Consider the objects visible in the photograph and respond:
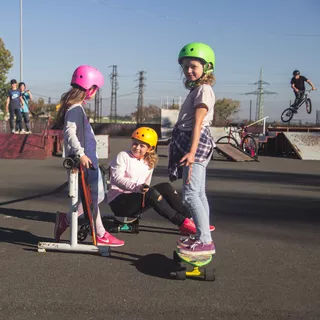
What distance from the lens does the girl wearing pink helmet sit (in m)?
4.03

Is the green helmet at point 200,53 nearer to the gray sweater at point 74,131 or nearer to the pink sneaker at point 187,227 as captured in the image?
the gray sweater at point 74,131

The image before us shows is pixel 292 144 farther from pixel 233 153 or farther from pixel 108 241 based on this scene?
pixel 108 241

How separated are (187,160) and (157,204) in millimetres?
1280

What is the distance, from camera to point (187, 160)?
3402 mm

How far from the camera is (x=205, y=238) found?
11.7ft

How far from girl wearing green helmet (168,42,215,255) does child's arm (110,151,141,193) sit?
1.13 metres

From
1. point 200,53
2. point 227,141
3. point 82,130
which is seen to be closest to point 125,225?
point 82,130

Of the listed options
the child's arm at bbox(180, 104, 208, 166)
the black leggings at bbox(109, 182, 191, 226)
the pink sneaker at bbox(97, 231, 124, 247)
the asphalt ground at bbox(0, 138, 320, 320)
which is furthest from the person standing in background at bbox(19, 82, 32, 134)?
the child's arm at bbox(180, 104, 208, 166)

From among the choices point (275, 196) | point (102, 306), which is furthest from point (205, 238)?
point (275, 196)

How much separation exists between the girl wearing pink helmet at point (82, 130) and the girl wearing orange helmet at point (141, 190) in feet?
1.55

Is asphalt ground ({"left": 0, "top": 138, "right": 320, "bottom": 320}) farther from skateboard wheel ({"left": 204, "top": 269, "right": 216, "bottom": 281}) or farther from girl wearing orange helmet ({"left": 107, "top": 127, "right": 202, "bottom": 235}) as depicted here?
girl wearing orange helmet ({"left": 107, "top": 127, "right": 202, "bottom": 235})

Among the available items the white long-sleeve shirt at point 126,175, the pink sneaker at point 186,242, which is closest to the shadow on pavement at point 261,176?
the white long-sleeve shirt at point 126,175

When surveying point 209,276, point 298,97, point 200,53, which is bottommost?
point 209,276

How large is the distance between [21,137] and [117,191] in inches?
418
